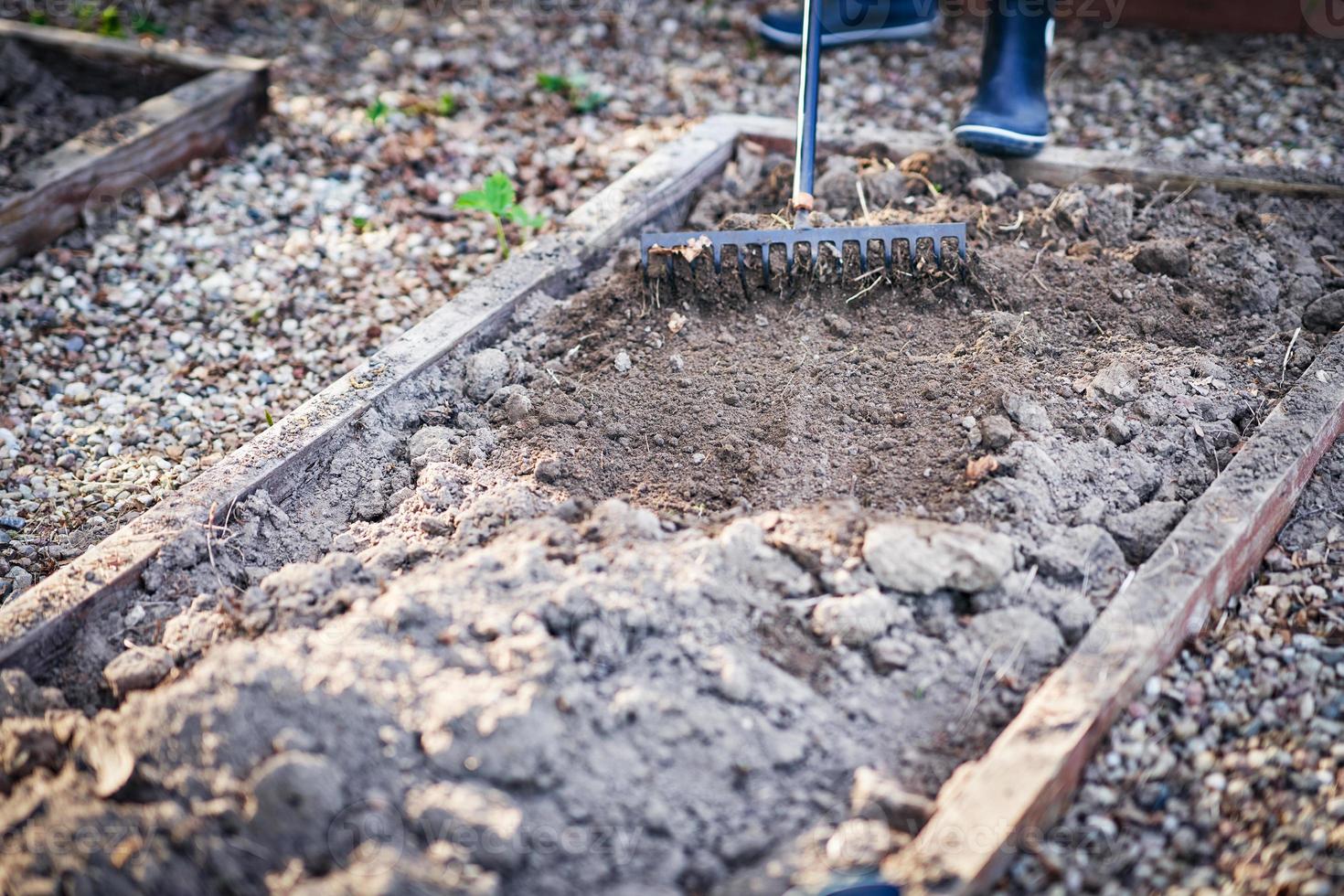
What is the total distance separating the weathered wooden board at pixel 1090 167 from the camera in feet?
10.6

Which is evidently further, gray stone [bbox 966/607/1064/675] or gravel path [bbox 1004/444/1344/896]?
gray stone [bbox 966/607/1064/675]

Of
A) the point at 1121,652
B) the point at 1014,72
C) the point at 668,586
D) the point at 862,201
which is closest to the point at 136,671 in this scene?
the point at 668,586

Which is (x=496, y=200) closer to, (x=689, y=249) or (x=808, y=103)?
(x=689, y=249)

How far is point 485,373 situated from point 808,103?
1227mm

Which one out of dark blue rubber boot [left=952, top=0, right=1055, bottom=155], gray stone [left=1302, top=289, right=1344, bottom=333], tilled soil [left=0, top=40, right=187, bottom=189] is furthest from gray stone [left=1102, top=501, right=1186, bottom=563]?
tilled soil [left=0, top=40, right=187, bottom=189]

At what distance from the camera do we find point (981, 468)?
225cm

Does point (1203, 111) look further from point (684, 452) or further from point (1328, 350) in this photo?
point (684, 452)

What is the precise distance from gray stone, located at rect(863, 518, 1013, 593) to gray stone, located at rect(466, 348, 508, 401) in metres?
1.07

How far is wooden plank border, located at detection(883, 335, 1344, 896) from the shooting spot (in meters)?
1.60

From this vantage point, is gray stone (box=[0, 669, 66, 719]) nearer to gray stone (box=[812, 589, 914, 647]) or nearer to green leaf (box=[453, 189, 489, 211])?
gray stone (box=[812, 589, 914, 647])

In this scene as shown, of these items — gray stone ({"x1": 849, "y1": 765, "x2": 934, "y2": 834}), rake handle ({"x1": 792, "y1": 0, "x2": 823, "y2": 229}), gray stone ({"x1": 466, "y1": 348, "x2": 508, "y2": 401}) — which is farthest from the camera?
rake handle ({"x1": 792, "y1": 0, "x2": 823, "y2": 229})

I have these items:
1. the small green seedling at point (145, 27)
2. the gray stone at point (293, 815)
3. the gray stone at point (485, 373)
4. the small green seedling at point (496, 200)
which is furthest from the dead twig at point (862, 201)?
the small green seedling at point (145, 27)

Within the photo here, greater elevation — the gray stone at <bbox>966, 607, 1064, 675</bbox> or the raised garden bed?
the raised garden bed

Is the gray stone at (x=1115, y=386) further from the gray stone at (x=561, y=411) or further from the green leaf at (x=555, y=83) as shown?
the green leaf at (x=555, y=83)
